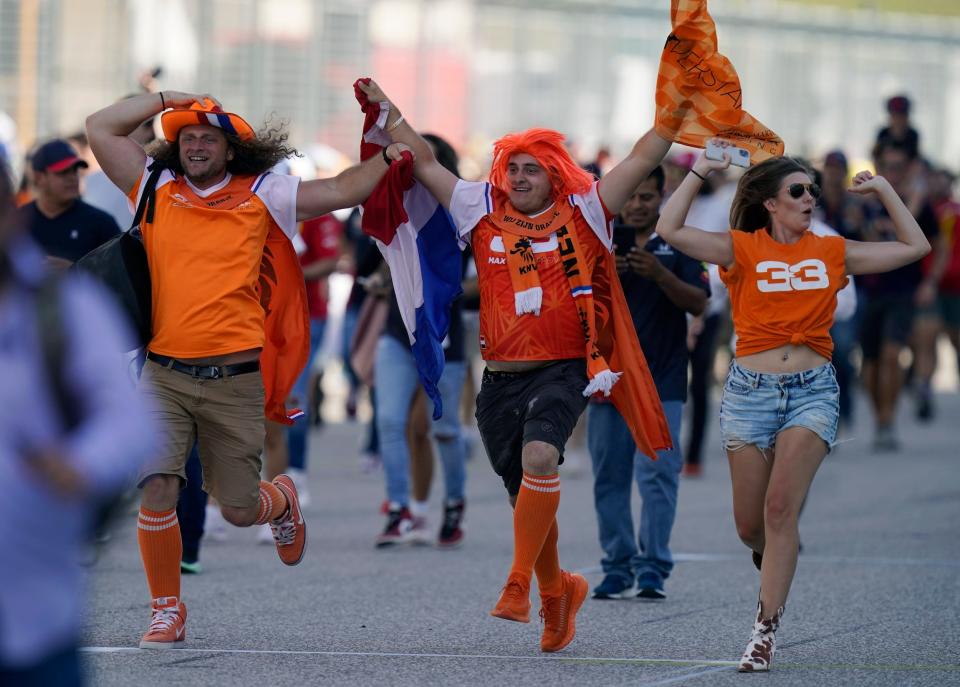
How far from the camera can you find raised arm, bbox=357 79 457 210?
7098 millimetres

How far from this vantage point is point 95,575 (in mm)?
8648

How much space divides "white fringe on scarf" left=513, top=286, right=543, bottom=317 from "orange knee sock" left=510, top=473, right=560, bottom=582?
2.17 feet

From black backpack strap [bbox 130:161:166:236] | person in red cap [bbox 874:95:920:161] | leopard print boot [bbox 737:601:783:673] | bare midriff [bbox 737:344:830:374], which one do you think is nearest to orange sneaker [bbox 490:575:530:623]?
leopard print boot [bbox 737:601:783:673]

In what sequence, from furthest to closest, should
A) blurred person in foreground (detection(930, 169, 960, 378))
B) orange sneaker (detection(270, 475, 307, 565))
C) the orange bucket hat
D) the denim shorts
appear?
blurred person in foreground (detection(930, 169, 960, 378)) → orange sneaker (detection(270, 475, 307, 565)) → the orange bucket hat → the denim shorts

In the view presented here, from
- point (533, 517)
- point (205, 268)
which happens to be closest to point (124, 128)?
point (205, 268)

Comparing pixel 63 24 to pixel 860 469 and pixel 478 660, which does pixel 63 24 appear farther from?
pixel 478 660

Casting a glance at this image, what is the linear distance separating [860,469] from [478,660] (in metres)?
8.48

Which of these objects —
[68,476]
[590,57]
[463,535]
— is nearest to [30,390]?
[68,476]

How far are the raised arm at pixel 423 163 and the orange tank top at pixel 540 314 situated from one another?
1.05ft

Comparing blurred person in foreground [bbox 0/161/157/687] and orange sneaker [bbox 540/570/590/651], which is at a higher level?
blurred person in foreground [bbox 0/161/157/687]

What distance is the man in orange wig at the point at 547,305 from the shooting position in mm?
6754

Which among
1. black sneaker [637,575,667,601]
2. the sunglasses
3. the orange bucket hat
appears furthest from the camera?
black sneaker [637,575,667,601]

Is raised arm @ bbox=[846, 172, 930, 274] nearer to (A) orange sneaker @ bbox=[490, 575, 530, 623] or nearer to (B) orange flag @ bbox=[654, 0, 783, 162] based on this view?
(B) orange flag @ bbox=[654, 0, 783, 162]

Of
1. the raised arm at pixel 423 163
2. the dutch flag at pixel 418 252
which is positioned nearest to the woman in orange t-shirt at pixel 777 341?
the raised arm at pixel 423 163
